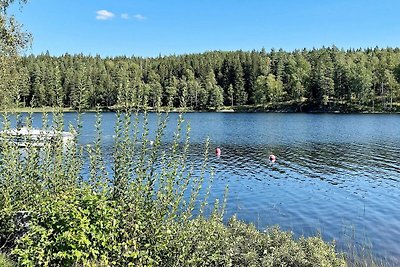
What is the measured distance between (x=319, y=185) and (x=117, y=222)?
82.0 ft

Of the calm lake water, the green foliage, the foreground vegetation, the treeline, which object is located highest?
the treeline

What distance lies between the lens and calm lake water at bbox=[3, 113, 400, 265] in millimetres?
19672

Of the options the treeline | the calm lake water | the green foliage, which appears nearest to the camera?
the green foliage

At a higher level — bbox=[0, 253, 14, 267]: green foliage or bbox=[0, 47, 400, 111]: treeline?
bbox=[0, 47, 400, 111]: treeline

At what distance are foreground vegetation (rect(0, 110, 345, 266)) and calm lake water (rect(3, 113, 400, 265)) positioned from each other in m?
2.64

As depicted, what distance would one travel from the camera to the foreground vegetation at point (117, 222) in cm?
662

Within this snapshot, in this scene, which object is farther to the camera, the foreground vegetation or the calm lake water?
the calm lake water

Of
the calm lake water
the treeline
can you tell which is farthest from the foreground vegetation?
the treeline

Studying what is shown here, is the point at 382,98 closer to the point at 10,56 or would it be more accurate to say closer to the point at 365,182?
the point at 365,182

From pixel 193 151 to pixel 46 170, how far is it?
1472 inches

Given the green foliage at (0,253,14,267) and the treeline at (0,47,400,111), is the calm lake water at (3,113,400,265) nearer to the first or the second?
the green foliage at (0,253,14,267)

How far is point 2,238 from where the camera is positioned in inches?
343

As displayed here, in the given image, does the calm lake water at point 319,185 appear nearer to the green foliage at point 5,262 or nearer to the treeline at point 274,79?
the green foliage at point 5,262

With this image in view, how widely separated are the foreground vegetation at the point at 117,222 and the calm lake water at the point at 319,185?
8.65ft
